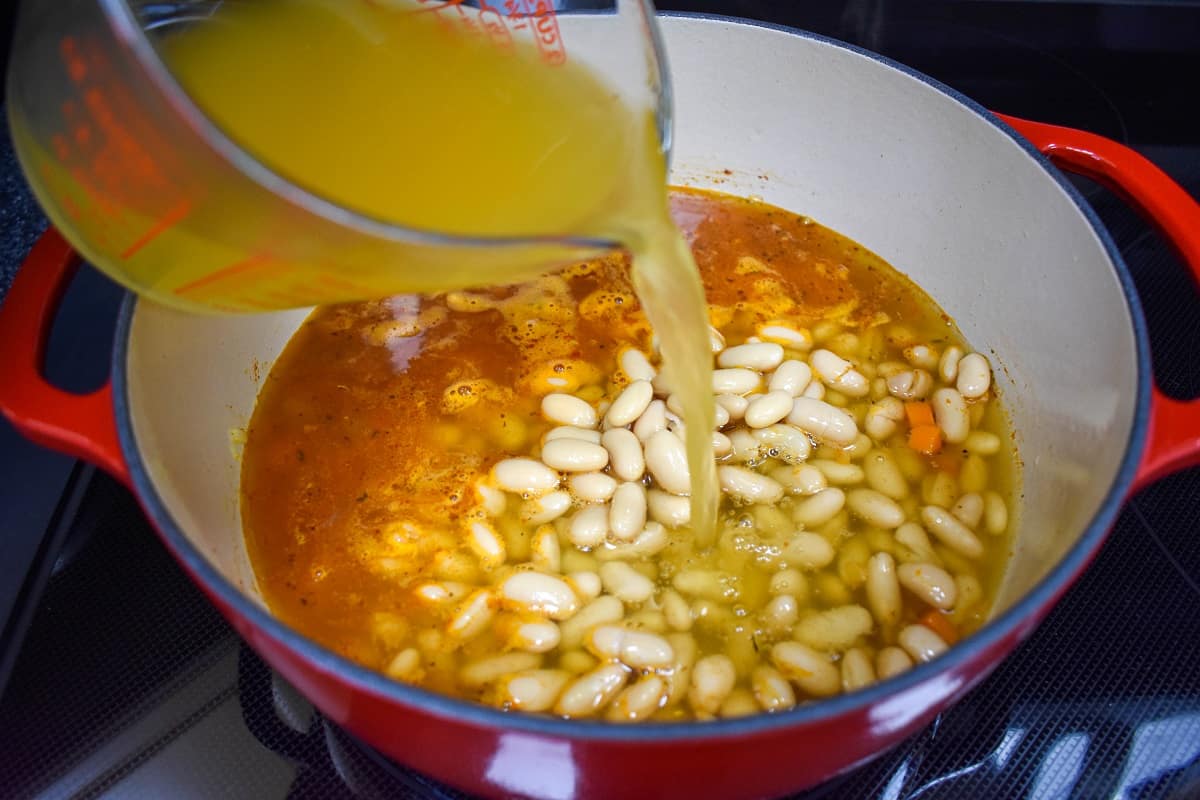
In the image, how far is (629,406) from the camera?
99 centimetres

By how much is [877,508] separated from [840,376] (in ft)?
0.55

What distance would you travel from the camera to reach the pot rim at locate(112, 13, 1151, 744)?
1.83ft

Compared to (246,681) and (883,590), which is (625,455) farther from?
(246,681)

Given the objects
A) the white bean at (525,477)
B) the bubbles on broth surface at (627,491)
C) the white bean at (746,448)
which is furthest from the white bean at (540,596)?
the white bean at (746,448)

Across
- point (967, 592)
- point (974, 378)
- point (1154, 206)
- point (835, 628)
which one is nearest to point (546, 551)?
point (835, 628)

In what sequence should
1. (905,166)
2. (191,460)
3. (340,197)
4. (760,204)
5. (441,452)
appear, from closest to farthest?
1. (340,197)
2. (191,460)
3. (441,452)
4. (905,166)
5. (760,204)

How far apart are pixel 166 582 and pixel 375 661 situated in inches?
8.8

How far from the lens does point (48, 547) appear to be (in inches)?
37.2

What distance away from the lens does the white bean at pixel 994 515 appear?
A: 3.05ft

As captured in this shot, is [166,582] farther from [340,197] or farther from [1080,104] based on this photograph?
[1080,104]

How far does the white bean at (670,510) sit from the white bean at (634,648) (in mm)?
126

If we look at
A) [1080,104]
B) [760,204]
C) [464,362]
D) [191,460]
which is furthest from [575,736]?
[1080,104]

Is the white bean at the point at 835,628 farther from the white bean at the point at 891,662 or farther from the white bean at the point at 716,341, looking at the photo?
the white bean at the point at 716,341

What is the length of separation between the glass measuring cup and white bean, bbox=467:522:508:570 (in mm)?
269
